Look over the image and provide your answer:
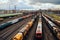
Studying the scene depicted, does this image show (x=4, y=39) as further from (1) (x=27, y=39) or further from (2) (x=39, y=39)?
(2) (x=39, y=39)

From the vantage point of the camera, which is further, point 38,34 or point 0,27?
point 0,27

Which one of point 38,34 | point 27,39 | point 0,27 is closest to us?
point 38,34

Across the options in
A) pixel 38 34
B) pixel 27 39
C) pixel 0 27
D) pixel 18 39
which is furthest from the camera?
pixel 0 27

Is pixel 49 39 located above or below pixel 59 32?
below

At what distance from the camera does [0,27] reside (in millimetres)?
50812

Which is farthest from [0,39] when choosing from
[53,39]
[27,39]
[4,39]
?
[53,39]

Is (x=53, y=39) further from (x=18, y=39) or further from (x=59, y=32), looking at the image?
(x=18, y=39)

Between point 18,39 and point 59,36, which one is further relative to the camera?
point 59,36

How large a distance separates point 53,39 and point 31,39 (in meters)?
5.80

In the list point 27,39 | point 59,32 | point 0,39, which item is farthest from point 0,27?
point 59,32

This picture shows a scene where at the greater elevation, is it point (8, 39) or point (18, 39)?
point (18, 39)

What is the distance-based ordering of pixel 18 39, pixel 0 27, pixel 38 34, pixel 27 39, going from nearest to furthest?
pixel 18 39 < pixel 38 34 < pixel 27 39 < pixel 0 27

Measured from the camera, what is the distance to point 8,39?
123ft

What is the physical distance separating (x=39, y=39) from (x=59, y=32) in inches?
213
